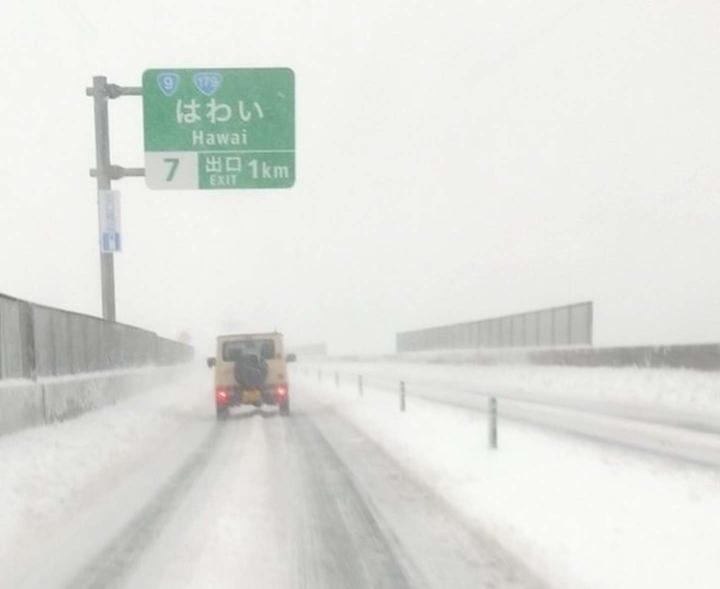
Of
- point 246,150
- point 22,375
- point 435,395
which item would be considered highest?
point 246,150

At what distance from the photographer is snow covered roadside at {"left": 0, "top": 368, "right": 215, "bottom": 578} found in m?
6.48

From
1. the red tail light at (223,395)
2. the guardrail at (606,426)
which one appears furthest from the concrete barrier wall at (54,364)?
the guardrail at (606,426)

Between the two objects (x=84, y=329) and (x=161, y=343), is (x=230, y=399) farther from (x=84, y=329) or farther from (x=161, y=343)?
(x=161, y=343)

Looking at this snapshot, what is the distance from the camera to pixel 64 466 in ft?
30.6

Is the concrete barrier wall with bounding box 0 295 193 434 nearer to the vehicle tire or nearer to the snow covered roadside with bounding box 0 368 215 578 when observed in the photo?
the snow covered roadside with bounding box 0 368 215 578

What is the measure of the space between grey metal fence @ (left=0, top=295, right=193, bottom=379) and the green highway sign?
4001 millimetres

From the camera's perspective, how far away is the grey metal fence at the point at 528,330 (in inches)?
1133

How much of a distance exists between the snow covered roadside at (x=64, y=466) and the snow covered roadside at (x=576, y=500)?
13.2ft

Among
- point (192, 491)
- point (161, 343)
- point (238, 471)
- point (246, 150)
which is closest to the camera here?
point (192, 491)

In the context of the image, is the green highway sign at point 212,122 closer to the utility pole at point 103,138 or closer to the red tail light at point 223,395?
the utility pole at point 103,138

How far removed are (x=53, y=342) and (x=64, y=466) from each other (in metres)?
5.31

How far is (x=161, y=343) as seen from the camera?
35.6 m

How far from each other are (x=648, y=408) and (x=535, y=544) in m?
13.1

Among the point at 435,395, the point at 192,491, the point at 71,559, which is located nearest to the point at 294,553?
the point at 71,559
